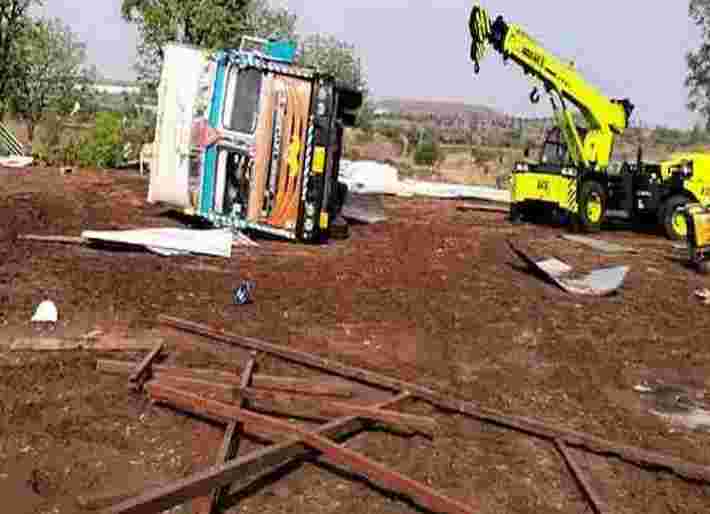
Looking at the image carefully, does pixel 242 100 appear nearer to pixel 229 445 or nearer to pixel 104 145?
pixel 229 445

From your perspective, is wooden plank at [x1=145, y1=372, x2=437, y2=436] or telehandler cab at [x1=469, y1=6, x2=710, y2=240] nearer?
wooden plank at [x1=145, y1=372, x2=437, y2=436]

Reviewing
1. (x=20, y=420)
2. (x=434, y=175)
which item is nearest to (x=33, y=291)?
(x=20, y=420)

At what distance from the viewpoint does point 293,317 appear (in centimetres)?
870

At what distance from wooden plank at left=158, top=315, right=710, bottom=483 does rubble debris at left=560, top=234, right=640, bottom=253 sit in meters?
9.64

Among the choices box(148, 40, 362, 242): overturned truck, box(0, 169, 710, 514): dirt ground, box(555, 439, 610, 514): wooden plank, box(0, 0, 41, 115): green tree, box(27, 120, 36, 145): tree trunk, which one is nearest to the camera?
box(555, 439, 610, 514): wooden plank

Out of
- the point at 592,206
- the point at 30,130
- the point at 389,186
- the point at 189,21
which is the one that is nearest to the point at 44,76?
the point at 30,130

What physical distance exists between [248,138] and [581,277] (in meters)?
5.21

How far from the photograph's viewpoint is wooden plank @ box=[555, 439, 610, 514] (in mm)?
4738

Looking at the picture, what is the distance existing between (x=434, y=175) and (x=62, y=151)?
17440 millimetres

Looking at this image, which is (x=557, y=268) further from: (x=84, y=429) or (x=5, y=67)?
(x=5, y=67)

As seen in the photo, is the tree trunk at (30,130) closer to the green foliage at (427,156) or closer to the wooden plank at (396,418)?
the green foliage at (427,156)

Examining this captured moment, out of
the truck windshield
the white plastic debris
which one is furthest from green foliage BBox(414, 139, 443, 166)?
the white plastic debris

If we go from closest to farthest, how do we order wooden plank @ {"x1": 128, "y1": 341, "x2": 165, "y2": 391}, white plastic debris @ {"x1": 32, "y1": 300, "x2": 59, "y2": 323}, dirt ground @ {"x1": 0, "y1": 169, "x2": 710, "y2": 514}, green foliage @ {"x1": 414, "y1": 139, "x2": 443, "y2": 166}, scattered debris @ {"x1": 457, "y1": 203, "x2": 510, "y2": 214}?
dirt ground @ {"x1": 0, "y1": 169, "x2": 710, "y2": 514} < wooden plank @ {"x1": 128, "y1": 341, "x2": 165, "y2": 391} < white plastic debris @ {"x1": 32, "y1": 300, "x2": 59, "y2": 323} < scattered debris @ {"x1": 457, "y1": 203, "x2": 510, "y2": 214} < green foliage @ {"x1": 414, "y1": 139, "x2": 443, "y2": 166}

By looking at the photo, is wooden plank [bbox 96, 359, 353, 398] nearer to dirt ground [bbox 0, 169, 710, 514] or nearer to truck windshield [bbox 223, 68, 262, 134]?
dirt ground [bbox 0, 169, 710, 514]
